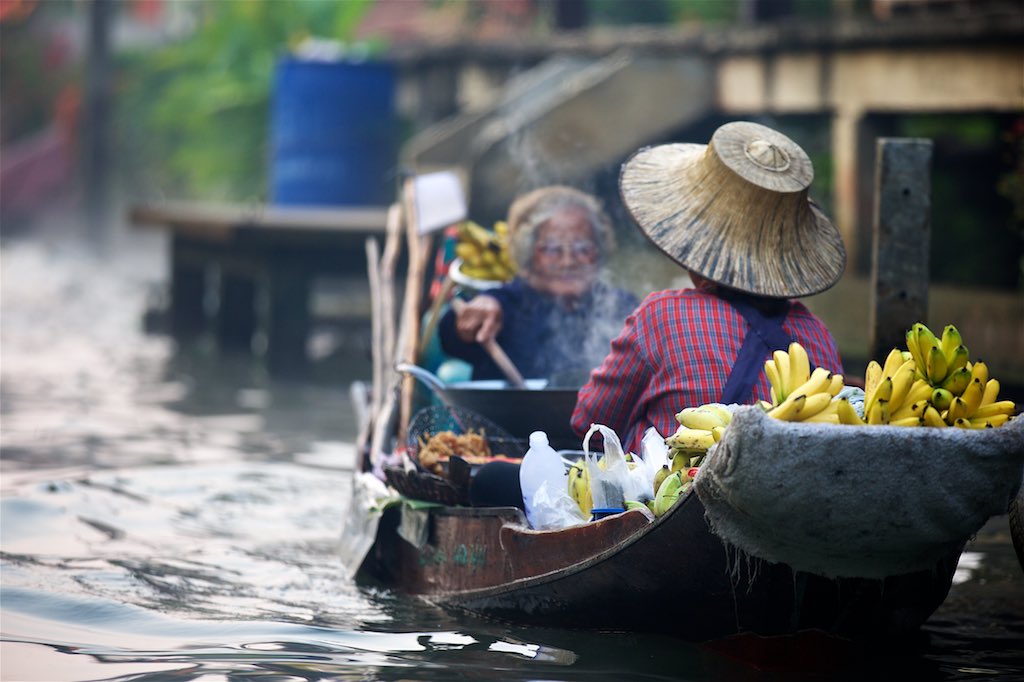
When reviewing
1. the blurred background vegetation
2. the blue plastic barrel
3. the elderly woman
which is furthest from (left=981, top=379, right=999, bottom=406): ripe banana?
the blue plastic barrel

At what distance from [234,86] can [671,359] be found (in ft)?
48.2

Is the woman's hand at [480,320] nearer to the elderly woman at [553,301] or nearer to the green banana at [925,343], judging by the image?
the elderly woman at [553,301]

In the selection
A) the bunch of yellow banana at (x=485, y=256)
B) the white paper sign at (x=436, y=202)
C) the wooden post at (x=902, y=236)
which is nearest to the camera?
the wooden post at (x=902, y=236)

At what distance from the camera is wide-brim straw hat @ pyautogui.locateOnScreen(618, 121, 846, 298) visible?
459cm

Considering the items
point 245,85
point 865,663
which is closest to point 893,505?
point 865,663

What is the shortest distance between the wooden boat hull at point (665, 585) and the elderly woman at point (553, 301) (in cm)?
161

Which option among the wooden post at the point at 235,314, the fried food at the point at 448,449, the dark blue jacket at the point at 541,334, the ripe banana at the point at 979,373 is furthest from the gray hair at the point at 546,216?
the wooden post at the point at 235,314

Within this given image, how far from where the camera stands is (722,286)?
14.9 ft

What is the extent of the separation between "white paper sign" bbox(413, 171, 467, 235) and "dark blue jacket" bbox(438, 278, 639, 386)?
56cm

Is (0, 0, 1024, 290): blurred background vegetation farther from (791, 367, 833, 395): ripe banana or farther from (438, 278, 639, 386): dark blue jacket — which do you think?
(791, 367, 833, 395): ripe banana

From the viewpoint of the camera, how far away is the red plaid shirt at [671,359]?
443 cm

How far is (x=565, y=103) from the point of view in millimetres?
10328

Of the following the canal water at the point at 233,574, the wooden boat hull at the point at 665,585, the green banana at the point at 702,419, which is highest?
the green banana at the point at 702,419

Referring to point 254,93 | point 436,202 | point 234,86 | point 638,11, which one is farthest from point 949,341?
point 234,86
